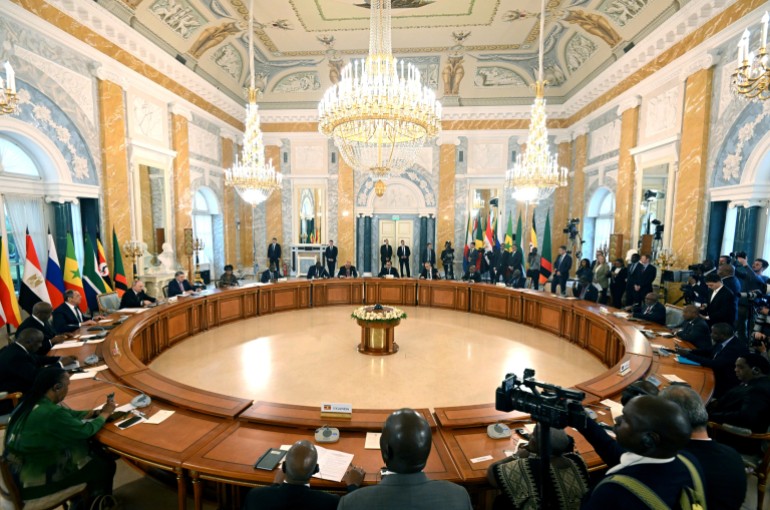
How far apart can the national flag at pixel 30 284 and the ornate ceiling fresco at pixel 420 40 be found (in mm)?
5555

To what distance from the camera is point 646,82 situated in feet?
29.6

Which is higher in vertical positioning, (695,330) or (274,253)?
(274,253)

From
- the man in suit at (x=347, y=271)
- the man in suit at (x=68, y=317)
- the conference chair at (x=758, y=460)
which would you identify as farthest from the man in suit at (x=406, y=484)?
the man in suit at (x=347, y=271)

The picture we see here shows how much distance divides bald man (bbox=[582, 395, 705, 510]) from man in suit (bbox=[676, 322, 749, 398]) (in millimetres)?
3243

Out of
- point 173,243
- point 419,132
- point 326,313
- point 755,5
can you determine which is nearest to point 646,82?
point 755,5

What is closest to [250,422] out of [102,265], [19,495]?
[19,495]

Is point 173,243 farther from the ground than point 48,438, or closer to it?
farther from the ground

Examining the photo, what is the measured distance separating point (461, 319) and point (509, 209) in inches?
252

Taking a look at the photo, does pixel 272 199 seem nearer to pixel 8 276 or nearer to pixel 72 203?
pixel 72 203

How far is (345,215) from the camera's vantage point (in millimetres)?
14602

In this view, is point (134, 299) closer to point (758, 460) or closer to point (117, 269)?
point (117, 269)

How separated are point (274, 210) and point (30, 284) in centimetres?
941

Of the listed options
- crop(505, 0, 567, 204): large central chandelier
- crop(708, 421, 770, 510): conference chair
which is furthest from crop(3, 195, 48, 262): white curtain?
crop(708, 421, 770, 510): conference chair

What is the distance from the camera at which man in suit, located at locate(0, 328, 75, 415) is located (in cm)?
350
